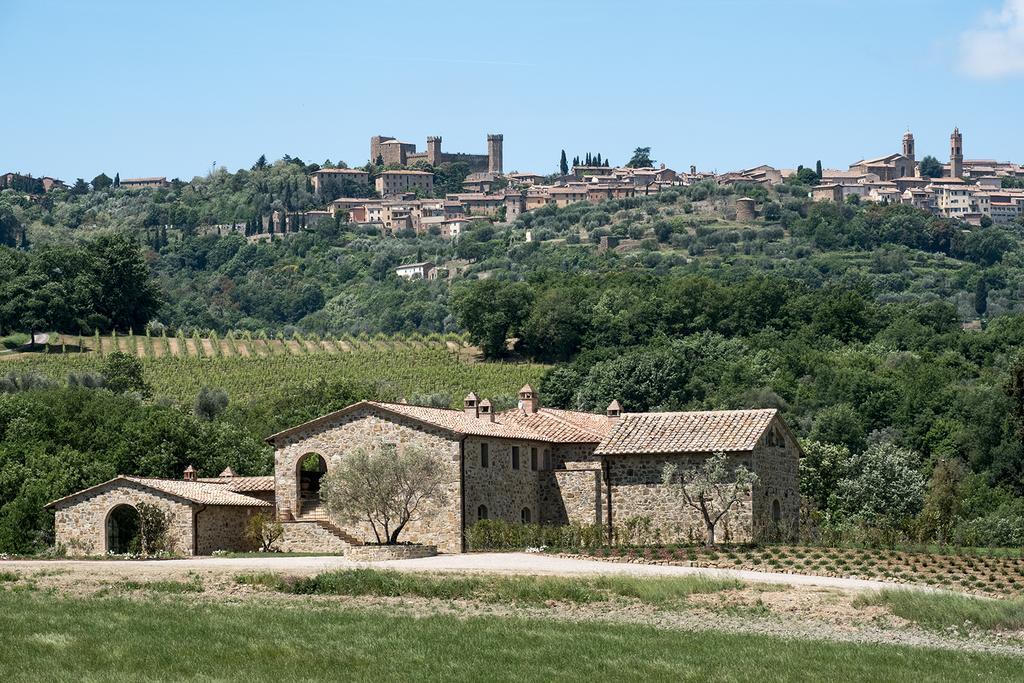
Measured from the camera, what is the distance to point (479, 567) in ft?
121

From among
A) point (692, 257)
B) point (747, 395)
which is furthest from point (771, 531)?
point (692, 257)

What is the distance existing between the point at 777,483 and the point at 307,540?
1260cm

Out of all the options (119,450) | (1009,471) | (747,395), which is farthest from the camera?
(747,395)

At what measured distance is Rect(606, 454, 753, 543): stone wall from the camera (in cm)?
4544

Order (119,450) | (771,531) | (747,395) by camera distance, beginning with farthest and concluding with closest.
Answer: (747,395), (119,450), (771,531)

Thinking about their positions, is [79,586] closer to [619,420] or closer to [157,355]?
[619,420]

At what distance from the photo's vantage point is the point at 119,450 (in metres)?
56.7

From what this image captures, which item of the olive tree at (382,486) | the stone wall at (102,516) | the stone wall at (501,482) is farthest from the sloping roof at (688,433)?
the stone wall at (102,516)

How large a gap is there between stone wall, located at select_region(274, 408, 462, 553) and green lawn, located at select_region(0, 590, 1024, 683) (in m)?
16.3

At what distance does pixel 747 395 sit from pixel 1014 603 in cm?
5630

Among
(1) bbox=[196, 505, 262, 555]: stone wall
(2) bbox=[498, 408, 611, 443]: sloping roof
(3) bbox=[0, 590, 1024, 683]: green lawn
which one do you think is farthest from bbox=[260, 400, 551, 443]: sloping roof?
(3) bbox=[0, 590, 1024, 683]: green lawn

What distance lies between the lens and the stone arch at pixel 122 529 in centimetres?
4566

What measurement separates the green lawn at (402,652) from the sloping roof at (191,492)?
53.8 feet

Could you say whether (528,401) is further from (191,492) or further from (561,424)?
(191,492)
